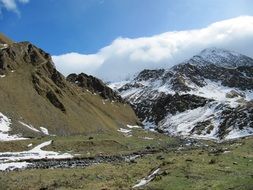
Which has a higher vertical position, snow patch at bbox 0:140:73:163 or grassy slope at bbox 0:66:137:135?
grassy slope at bbox 0:66:137:135

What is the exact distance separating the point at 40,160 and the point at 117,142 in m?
43.7

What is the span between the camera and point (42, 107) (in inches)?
7116

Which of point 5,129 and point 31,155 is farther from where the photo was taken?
point 5,129

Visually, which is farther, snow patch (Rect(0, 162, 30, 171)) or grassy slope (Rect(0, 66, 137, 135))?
grassy slope (Rect(0, 66, 137, 135))

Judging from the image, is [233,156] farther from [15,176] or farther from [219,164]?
[15,176]

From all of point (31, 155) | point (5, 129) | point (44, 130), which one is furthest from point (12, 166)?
point (44, 130)

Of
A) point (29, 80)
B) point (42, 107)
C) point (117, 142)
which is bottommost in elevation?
point (117, 142)

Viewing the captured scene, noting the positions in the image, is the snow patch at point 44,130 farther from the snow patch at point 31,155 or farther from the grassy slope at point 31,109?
the snow patch at point 31,155

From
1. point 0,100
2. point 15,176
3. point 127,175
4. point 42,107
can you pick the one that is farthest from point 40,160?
point 42,107

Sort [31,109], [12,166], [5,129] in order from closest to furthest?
[12,166]
[5,129]
[31,109]

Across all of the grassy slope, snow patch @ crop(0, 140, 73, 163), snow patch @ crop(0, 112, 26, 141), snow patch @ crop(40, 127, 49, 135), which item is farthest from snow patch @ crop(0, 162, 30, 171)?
snow patch @ crop(40, 127, 49, 135)

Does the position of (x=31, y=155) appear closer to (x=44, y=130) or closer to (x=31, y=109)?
(x=44, y=130)

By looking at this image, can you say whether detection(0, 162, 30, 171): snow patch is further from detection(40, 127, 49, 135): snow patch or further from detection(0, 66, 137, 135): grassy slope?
detection(40, 127, 49, 135): snow patch

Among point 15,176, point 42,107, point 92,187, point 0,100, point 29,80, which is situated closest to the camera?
point 92,187
